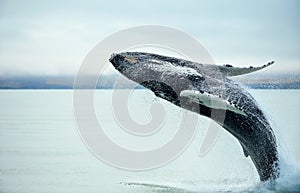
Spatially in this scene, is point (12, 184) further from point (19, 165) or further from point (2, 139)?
point (2, 139)

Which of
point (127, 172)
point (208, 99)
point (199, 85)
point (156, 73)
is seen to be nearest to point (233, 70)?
point (199, 85)

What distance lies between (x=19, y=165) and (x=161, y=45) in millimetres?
2396

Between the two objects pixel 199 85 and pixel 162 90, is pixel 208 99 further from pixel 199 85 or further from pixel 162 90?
pixel 162 90

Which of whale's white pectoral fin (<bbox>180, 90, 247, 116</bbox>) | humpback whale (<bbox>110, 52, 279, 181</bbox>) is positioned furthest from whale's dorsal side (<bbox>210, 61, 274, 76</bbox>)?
whale's white pectoral fin (<bbox>180, 90, 247, 116</bbox>)

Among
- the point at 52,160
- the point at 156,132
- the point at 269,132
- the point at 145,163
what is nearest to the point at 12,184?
the point at 52,160

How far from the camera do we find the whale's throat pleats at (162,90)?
12.5 feet

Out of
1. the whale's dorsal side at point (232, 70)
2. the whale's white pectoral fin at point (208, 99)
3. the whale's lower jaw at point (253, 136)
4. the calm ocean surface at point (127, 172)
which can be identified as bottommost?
the calm ocean surface at point (127, 172)

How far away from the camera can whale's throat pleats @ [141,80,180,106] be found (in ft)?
12.5

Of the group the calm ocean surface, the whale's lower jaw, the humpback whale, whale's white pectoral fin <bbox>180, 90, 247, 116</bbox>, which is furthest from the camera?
the calm ocean surface

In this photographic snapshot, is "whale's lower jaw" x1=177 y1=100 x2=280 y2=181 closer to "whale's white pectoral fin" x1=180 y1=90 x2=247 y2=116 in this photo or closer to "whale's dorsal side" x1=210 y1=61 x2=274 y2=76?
"whale's white pectoral fin" x1=180 y1=90 x2=247 y2=116

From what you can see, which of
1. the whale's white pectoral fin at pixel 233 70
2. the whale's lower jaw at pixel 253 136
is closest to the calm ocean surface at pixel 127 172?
the whale's lower jaw at pixel 253 136

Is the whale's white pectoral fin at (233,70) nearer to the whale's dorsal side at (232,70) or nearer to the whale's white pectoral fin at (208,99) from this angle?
the whale's dorsal side at (232,70)

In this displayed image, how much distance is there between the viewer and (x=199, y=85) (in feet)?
12.3

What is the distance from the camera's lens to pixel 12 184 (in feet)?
16.5
